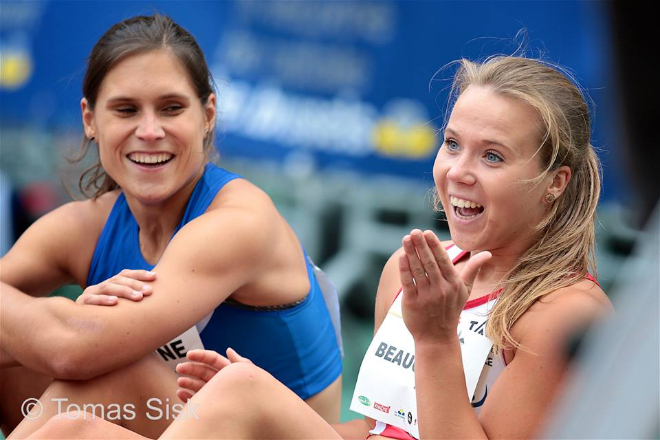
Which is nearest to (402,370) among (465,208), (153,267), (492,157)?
(465,208)

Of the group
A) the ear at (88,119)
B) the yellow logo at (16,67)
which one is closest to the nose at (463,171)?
the ear at (88,119)

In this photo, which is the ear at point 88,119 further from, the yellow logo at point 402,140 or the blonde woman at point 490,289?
the yellow logo at point 402,140

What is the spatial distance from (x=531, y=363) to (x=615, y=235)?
290cm

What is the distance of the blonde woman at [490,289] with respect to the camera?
1.80 m

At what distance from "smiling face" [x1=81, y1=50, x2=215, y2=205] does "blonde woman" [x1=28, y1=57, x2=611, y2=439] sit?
28.2 inches

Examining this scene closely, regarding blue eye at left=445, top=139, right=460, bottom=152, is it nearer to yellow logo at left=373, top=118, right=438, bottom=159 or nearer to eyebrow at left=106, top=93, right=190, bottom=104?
eyebrow at left=106, top=93, right=190, bottom=104

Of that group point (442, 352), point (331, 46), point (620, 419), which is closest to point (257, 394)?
point (442, 352)

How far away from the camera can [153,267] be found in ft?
8.73

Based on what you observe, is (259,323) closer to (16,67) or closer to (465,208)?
(465,208)

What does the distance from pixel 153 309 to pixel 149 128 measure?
587 mm

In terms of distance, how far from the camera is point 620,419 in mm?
804

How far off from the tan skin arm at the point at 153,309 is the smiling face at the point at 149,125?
0.87 feet

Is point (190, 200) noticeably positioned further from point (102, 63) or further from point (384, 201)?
point (384, 201)

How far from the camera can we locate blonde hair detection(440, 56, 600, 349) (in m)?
1.99
